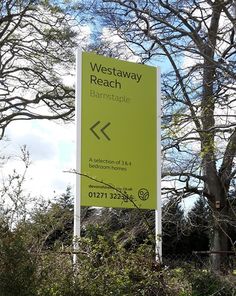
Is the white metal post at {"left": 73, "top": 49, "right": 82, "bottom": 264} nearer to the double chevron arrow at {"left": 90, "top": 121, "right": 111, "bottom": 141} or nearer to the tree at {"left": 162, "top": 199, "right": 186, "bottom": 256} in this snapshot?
the double chevron arrow at {"left": 90, "top": 121, "right": 111, "bottom": 141}

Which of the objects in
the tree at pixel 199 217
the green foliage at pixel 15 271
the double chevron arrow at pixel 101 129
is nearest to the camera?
the green foliage at pixel 15 271

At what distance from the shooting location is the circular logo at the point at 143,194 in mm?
9687

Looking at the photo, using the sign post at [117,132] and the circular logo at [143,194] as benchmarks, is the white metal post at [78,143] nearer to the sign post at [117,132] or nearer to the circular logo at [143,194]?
the sign post at [117,132]

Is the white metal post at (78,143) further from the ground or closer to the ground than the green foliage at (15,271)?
further from the ground

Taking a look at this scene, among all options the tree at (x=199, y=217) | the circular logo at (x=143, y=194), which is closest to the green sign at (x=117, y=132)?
the circular logo at (x=143, y=194)

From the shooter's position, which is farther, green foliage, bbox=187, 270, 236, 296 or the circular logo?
the circular logo

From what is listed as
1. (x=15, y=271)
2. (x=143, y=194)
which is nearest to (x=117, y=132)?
(x=143, y=194)

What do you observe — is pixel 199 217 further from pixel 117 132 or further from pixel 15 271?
pixel 15 271

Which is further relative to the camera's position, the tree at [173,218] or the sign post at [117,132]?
the tree at [173,218]

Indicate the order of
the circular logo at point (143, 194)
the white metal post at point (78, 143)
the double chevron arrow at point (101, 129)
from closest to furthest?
the white metal post at point (78, 143) → the double chevron arrow at point (101, 129) → the circular logo at point (143, 194)

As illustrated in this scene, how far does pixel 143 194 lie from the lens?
32.0 ft

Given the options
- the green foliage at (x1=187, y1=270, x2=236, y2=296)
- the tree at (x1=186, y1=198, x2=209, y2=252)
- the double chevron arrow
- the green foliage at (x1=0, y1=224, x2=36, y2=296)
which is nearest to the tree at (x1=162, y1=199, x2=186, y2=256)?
the tree at (x1=186, y1=198, x2=209, y2=252)

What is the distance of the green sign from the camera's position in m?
9.23

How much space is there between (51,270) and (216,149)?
7.61 m
